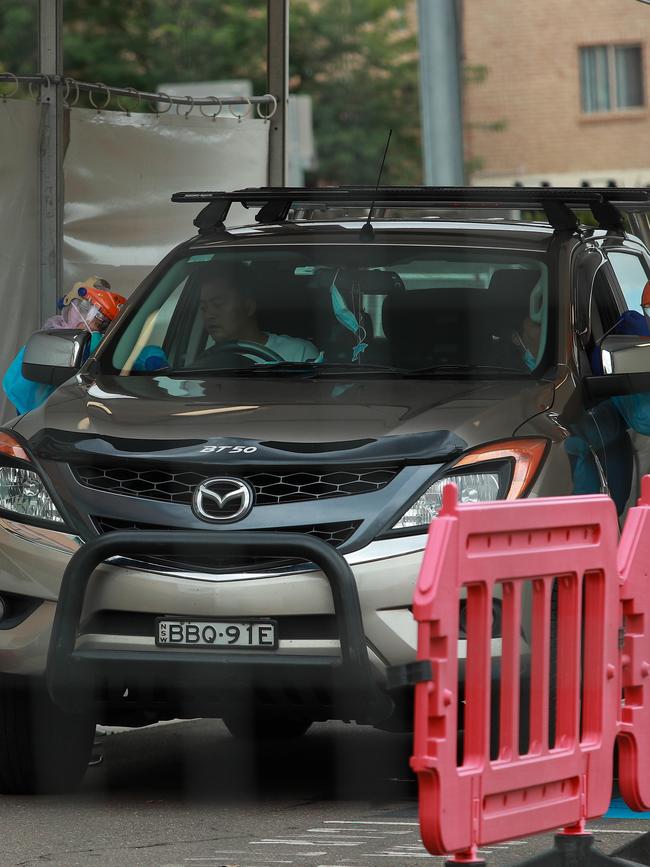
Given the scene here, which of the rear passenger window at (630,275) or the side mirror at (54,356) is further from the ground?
the rear passenger window at (630,275)

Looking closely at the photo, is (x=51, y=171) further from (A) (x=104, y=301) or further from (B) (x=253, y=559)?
(B) (x=253, y=559)

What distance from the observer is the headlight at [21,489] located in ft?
20.9

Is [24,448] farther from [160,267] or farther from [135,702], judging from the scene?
[160,267]

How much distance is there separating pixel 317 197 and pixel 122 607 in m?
2.09

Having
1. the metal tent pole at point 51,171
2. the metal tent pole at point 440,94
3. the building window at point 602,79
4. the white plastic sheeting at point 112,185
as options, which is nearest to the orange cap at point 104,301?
the white plastic sheeting at point 112,185

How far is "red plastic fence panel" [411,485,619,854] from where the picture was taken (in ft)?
14.5

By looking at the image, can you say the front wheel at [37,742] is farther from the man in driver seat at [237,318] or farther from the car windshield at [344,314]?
the man in driver seat at [237,318]

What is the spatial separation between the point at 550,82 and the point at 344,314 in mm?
37519

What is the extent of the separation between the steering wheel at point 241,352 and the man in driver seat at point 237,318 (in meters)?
0.01

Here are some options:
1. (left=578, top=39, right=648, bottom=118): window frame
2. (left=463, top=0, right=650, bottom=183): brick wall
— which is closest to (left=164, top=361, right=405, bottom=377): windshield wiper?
(left=463, top=0, right=650, bottom=183): brick wall

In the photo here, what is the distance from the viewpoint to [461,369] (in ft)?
23.2

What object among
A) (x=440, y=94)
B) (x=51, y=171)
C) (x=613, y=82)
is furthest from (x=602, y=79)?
(x=51, y=171)

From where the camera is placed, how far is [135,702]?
630 centimetres

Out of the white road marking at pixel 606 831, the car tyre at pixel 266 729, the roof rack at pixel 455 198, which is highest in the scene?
the roof rack at pixel 455 198
